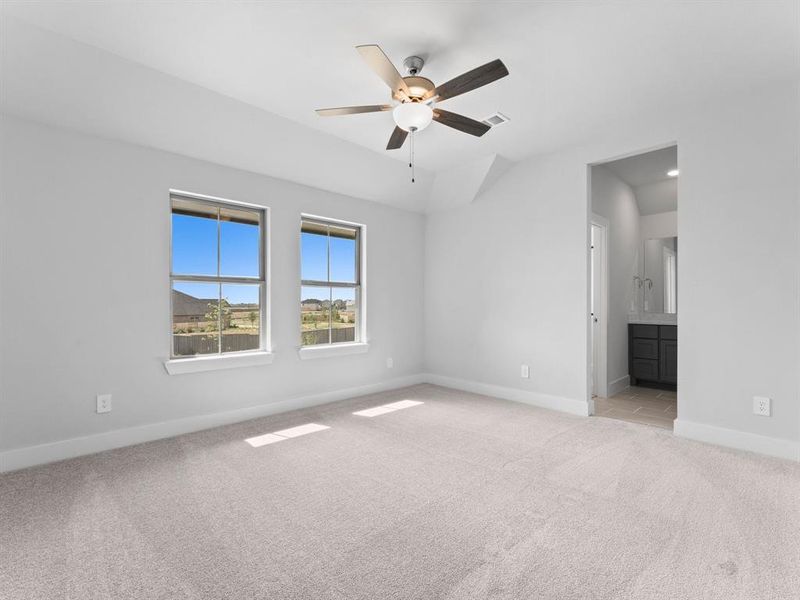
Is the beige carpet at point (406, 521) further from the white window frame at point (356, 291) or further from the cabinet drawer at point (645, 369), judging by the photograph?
the cabinet drawer at point (645, 369)

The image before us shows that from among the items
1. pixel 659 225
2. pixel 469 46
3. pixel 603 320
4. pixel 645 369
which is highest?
pixel 469 46

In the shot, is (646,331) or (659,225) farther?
(659,225)

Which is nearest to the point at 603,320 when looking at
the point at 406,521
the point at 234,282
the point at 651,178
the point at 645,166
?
the point at 645,166

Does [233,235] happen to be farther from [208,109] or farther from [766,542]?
[766,542]

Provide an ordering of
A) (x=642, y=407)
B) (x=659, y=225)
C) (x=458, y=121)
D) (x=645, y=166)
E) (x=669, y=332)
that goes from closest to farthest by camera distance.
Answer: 1. (x=458, y=121)
2. (x=642, y=407)
3. (x=645, y=166)
4. (x=669, y=332)
5. (x=659, y=225)

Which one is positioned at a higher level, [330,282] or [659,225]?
[659,225]

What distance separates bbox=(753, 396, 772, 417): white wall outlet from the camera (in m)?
2.90

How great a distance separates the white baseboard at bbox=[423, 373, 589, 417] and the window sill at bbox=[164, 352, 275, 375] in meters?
2.32

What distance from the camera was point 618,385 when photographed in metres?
5.01

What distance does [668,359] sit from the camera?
4914mm

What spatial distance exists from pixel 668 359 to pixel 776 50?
348 centimetres

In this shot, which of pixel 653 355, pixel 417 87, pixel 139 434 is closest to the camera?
pixel 417 87

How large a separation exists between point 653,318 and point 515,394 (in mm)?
2258

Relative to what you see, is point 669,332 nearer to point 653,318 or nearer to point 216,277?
point 653,318
